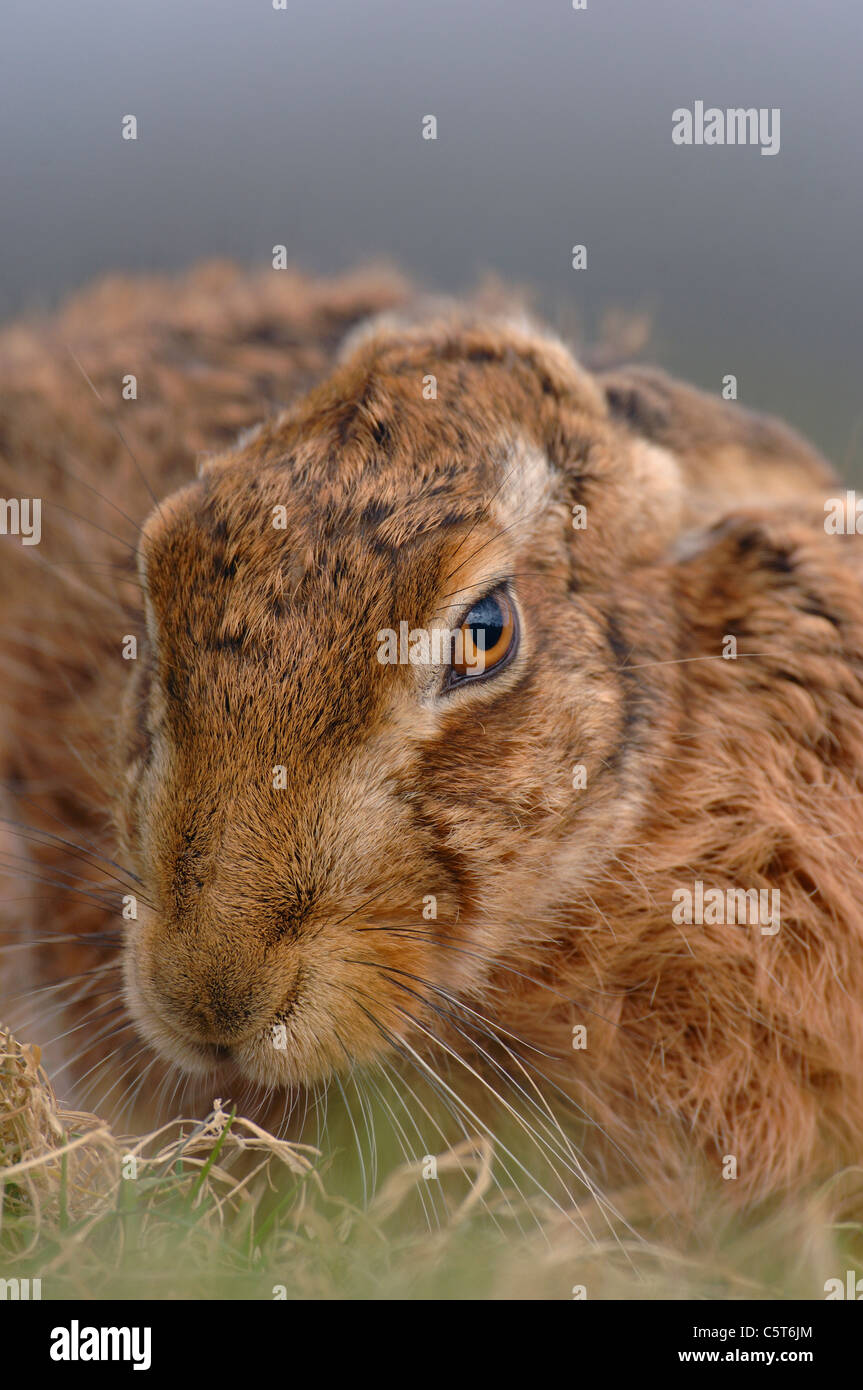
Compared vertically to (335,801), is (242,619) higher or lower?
higher

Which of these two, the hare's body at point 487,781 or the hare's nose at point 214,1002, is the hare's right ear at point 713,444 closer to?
the hare's body at point 487,781

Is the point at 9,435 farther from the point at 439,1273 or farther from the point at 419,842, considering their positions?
the point at 439,1273
